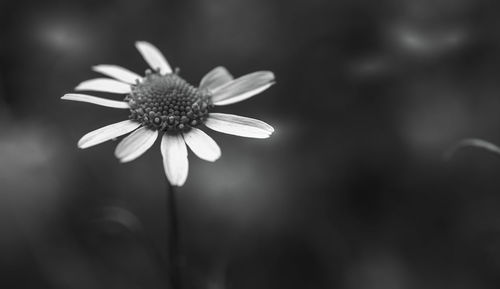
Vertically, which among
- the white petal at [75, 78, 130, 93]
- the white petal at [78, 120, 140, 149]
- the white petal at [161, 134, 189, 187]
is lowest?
the white petal at [161, 134, 189, 187]

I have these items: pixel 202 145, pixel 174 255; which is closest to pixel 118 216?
pixel 174 255

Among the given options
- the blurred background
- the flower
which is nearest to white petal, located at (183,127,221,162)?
the flower

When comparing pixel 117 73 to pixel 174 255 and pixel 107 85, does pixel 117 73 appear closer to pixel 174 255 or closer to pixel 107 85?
pixel 107 85

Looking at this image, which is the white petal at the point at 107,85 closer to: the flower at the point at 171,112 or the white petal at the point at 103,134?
the flower at the point at 171,112

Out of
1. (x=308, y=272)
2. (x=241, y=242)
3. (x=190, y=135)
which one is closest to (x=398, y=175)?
(x=308, y=272)

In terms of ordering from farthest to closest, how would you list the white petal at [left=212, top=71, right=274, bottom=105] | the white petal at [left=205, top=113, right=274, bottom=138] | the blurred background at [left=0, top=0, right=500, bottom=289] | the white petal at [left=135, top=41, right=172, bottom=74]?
the blurred background at [left=0, top=0, right=500, bottom=289], the white petal at [left=135, top=41, right=172, bottom=74], the white petal at [left=212, top=71, right=274, bottom=105], the white petal at [left=205, top=113, right=274, bottom=138]

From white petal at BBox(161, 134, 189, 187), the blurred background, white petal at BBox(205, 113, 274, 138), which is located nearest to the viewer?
white petal at BBox(161, 134, 189, 187)

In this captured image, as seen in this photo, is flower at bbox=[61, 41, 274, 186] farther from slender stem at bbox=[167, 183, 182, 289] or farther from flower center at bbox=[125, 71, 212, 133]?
slender stem at bbox=[167, 183, 182, 289]

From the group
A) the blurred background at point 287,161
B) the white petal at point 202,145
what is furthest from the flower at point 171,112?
the blurred background at point 287,161
